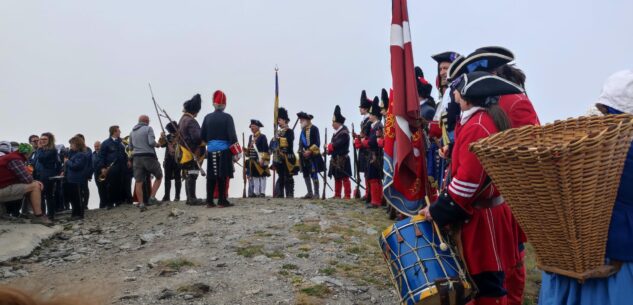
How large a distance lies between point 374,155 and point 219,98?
331cm

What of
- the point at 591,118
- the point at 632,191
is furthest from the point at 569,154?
the point at 632,191

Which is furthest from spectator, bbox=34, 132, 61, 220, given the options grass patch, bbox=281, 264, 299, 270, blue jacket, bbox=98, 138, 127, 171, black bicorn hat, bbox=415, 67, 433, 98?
black bicorn hat, bbox=415, 67, 433, 98

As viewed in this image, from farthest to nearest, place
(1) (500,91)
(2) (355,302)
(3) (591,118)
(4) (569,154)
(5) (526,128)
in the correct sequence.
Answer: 1. (2) (355,302)
2. (1) (500,91)
3. (5) (526,128)
4. (3) (591,118)
5. (4) (569,154)

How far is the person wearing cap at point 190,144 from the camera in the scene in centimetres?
1115

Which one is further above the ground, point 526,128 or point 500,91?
point 500,91

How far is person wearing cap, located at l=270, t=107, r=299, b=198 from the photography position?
1396cm

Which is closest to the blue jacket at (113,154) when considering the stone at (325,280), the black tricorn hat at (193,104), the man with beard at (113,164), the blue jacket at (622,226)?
the man with beard at (113,164)

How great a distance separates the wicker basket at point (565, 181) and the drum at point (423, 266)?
2.41 feet

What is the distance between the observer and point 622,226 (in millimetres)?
2480

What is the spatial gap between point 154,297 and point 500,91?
154 inches

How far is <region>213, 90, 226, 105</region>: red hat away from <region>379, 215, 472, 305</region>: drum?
7.43m

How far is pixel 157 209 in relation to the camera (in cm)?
1092

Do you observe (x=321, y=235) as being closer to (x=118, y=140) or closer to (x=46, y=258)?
(x=46, y=258)

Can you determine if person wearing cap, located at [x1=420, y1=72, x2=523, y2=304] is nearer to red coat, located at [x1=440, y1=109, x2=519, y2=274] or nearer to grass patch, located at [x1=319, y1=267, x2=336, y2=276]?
red coat, located at [x1=440, y1=109, x2=519, y2=274]
